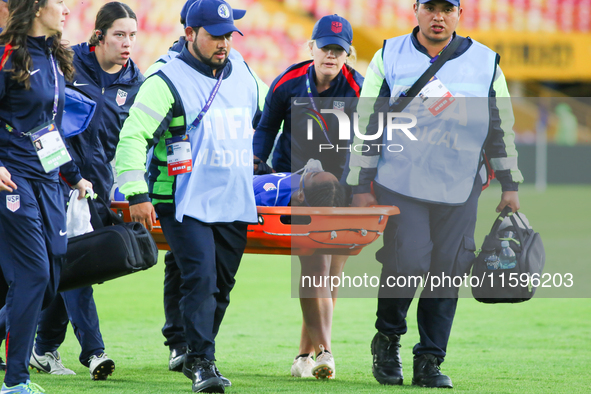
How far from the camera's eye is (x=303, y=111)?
4.04 meters

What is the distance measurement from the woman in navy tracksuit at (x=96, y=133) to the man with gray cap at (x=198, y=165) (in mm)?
573

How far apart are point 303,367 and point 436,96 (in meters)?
1.61

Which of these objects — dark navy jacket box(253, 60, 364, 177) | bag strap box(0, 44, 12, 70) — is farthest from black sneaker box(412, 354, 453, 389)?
bag strap box(0, 44, 12, 70)

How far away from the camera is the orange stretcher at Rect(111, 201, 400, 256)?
3.52 meters

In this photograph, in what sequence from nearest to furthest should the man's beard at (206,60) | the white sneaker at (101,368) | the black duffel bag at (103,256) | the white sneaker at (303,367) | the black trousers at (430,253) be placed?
the black duffel bag at (103,256) < the man's beard at (206,60) < the black trousers at (430,253) < the white sneaker at (101,368) < the white sneaker at (303,367)

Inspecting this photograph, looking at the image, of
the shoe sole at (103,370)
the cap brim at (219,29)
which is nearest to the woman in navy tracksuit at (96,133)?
the shoe sole at (103,370)

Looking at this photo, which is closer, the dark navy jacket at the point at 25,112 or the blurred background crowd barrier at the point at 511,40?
the dark navy jacket at the point at 25,112

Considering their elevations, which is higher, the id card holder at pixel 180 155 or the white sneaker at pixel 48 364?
the id card holder at pixel 180 155

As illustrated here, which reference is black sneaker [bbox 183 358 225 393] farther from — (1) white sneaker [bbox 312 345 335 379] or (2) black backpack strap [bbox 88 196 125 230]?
(2) black backpack strap [bbox 88 196 125 230]

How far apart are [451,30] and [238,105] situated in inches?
42.9

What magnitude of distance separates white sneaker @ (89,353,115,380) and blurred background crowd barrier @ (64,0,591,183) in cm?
1608

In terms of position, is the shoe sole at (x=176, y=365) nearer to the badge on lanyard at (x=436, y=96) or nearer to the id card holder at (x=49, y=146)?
the id card holder at (x=49, y=146)

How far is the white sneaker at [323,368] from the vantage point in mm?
3891

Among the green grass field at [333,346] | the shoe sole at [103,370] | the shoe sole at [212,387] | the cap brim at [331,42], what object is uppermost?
the cap brim at [331,42]
